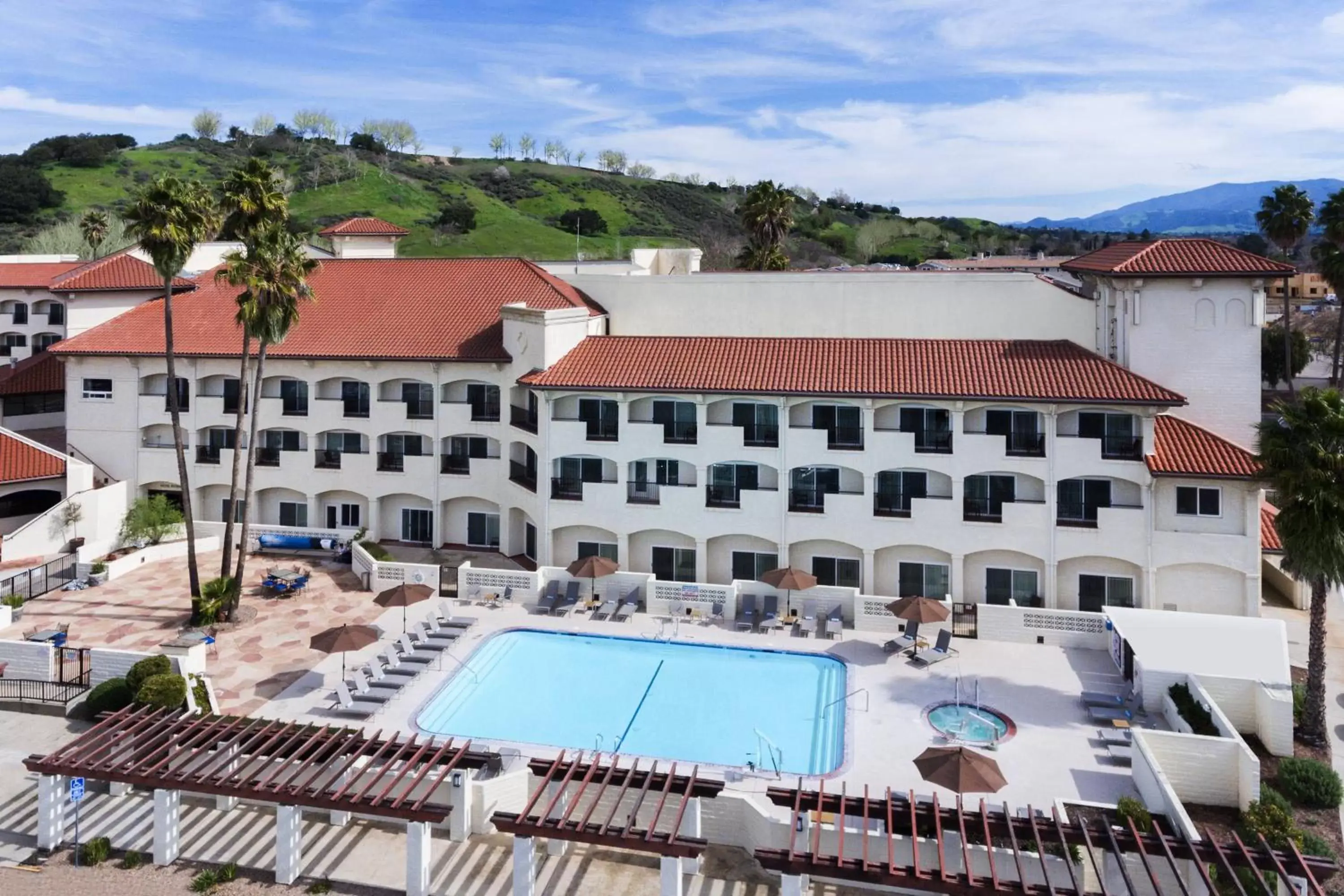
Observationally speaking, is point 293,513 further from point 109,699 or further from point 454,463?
point 109,699

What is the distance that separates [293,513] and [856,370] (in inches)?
1083

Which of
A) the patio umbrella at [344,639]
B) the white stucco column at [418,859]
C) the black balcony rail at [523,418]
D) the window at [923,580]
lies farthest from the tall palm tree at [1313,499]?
the black balcony rail at [523,418]

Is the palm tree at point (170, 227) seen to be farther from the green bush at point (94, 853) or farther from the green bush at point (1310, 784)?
the green bush at point (1310, 784)

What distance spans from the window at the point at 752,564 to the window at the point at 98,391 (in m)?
32.0

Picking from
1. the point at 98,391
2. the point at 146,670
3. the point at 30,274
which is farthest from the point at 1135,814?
the point at 30,274

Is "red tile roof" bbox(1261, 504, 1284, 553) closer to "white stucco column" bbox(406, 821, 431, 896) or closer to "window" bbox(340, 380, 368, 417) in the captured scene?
"white stucco column" bbox(406, 821, 431, 896)

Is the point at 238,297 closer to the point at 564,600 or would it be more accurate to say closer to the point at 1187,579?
the point at 564,600

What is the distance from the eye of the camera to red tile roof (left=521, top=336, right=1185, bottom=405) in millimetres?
36250

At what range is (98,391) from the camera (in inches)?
1873

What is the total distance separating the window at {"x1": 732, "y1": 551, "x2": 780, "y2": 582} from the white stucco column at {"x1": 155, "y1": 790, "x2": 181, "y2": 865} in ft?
75.1

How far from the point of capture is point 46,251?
89188 mm

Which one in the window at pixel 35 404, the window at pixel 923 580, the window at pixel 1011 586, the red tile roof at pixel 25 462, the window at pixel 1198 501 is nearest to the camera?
the window at pixel 1198 501

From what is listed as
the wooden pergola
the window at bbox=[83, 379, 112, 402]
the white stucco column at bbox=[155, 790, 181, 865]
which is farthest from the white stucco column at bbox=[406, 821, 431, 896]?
the window at bbox=[83, 379, 112, 402]

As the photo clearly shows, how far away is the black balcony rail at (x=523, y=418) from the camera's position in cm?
4206
